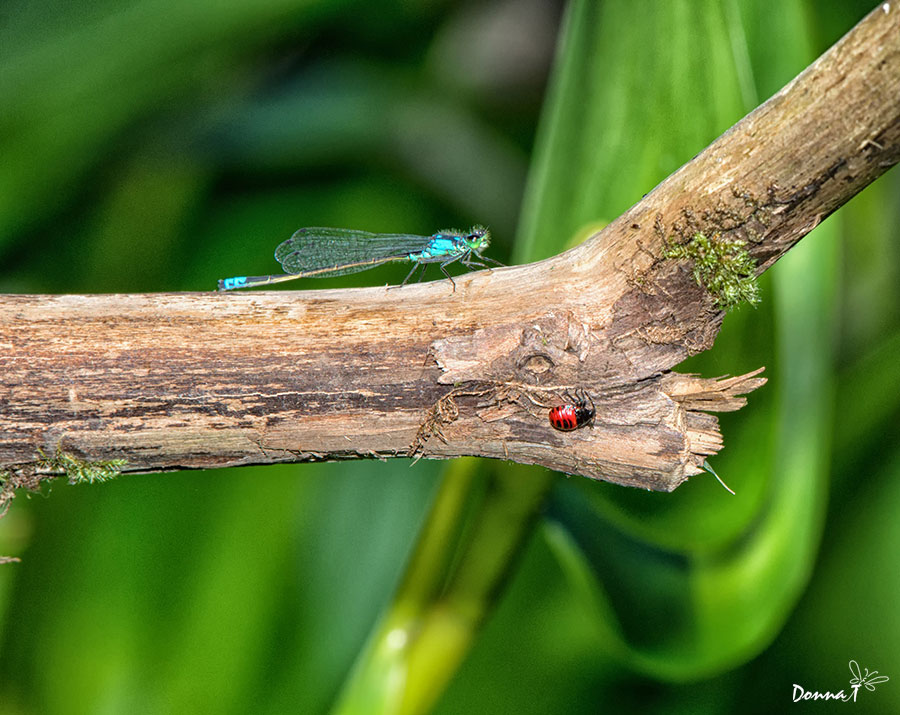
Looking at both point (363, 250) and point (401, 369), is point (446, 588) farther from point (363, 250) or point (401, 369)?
→ point (363, 250)

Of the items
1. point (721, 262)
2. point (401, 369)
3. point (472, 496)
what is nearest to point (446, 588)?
point (472, 496)

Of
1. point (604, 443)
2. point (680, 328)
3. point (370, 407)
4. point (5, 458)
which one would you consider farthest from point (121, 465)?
point (680, 328)

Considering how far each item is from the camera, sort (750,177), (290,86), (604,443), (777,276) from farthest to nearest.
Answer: (290,86), (777,276), (604,443), (750,177)

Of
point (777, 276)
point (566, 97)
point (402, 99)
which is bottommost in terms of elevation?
point (777, 276)

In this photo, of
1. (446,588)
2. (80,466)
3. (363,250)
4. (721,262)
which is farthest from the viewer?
(363,250)

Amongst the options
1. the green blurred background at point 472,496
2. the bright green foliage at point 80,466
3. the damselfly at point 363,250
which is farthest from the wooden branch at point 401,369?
the damselfly at point 363,250

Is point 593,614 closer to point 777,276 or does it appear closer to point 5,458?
point 777,276
